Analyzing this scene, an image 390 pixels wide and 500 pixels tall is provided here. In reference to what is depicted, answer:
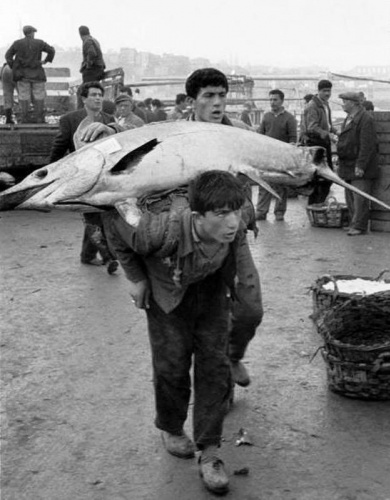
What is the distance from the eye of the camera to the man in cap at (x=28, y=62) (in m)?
15.8

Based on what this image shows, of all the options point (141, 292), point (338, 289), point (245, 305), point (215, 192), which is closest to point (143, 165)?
point (215, 192)

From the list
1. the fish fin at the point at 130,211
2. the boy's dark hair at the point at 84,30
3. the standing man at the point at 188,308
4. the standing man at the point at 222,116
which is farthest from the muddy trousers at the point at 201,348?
the boy's dark hair at the point at 84,30

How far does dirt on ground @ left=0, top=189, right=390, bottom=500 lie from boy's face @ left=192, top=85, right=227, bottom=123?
1670mm

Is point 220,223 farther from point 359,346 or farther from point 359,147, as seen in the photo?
point 359,147

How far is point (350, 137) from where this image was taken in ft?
38.1

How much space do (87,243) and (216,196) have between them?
571 centimetres

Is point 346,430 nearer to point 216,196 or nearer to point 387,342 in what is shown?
point 387,342

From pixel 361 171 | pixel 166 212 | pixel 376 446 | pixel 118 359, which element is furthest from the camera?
pixel 361 171

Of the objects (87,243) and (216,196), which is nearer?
(216,196)

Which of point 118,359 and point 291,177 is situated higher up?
point 291,177

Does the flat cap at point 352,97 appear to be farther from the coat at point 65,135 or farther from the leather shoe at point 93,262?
the leather shoe at point 93,262

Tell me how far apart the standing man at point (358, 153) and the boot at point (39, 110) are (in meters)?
6.99

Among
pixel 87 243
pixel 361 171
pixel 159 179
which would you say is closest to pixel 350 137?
pixel 361 171

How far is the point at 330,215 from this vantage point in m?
11.9
